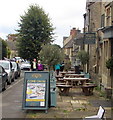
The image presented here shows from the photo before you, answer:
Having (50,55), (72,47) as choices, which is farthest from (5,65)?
(72,47)

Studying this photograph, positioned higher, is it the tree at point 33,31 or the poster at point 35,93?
the tree at point 33,31

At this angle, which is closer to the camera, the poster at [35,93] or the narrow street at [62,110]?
the narrow street at [62,110]

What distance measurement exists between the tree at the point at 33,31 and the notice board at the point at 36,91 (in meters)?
24.6

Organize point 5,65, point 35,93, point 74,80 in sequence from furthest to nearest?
point 5,65 < point 74,80 < point 35,93

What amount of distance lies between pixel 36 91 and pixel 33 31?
2540 cm

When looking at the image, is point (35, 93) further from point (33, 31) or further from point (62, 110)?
point (33, 31)

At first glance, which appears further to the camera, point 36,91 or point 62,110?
point 62,110

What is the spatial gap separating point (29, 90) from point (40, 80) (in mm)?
492

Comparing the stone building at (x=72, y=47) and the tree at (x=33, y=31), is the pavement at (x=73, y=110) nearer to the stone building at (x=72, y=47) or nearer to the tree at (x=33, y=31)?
the tree at (x=33, y=31)

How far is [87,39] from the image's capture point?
1711 centimetres

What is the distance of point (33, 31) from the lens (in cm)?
3372

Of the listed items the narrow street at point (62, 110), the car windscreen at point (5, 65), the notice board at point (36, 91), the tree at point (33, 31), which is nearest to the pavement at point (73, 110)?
the narrow street at point (62, 110)

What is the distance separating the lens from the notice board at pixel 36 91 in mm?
8773

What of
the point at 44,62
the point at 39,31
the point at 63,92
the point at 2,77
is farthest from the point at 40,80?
the point at 39,31
